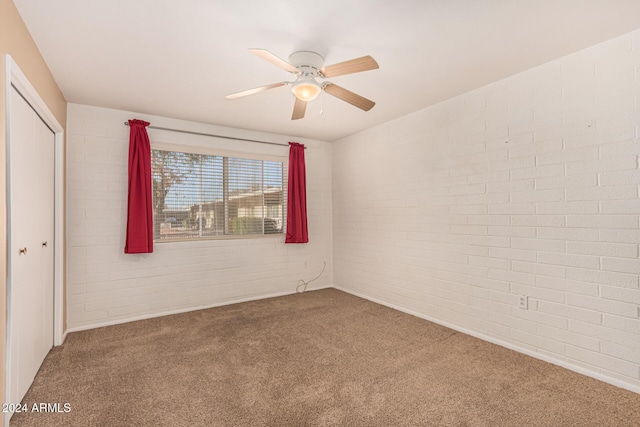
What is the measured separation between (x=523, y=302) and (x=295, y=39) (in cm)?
286

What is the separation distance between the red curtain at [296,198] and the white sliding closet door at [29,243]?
108 inches

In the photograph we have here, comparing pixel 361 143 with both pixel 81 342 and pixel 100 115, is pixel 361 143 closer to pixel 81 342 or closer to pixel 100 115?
pixel 100 115

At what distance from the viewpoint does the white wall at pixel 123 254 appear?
3430mm

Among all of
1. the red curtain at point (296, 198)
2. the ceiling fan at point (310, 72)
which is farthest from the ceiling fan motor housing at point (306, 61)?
the red curtain at point (296, 198)

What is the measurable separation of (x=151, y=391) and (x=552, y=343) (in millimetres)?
3120

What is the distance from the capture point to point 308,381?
90.8 inches

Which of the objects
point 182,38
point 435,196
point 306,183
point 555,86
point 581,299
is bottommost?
point 581,299

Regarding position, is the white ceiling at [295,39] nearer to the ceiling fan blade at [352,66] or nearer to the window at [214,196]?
the ceiling fan blade at [352,66]

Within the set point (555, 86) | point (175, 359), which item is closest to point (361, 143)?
point (555, 86)

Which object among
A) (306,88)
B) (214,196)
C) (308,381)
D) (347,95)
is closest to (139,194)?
(214,196)

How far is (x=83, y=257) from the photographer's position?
11.3 feet

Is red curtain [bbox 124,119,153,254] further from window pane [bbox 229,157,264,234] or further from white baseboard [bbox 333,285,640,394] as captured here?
white baseboard [bbox 333,285,640,394]

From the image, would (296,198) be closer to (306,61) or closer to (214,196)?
(214,196)

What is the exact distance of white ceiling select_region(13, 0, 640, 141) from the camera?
1.90m
